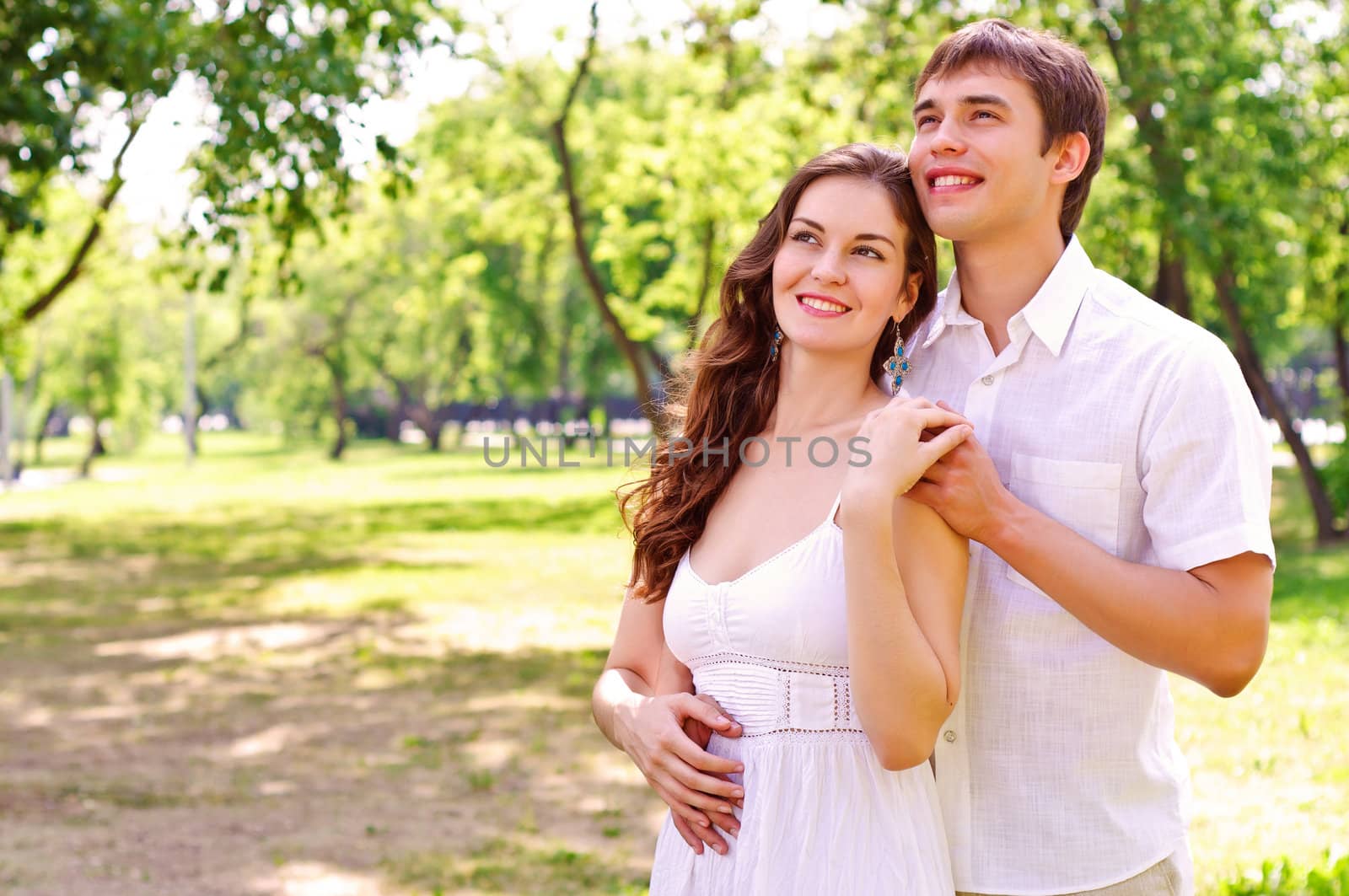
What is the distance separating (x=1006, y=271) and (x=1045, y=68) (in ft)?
1.22

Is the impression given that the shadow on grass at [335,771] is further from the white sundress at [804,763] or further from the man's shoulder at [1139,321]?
the man's shoulder at [1139,321]

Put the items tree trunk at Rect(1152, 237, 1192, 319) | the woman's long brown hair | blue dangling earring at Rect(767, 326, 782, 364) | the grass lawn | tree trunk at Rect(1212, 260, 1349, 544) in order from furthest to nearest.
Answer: tree trunk at Rect(1152, 237, 1192, 319), tree trunk at Rect(1212, 260, 1349, 544), the grass lawn, blue dangling earring at Rect(767, 326, 782, 364), the woman's long brown hair

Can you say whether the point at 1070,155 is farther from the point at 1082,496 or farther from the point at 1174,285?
the point at 1174,285

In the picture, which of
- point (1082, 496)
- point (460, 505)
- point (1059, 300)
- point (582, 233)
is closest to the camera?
point (1082, 496)

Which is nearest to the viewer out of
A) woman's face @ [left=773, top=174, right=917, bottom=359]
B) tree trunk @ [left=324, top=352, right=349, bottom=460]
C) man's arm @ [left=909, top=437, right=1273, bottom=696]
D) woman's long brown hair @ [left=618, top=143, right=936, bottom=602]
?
man's arm @ [left=909, top=437, right=1273, bottom=696]

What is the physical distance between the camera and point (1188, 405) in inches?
83.9

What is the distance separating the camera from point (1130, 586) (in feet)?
6.80

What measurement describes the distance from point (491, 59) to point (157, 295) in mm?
31181

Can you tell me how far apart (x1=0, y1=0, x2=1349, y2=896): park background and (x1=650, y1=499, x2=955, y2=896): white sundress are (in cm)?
119

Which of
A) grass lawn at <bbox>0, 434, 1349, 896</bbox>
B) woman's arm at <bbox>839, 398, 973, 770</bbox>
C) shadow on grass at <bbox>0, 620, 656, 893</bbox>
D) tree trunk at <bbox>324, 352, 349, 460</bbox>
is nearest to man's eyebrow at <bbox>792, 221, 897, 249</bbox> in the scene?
woman's arm at <bbox>839, 398, 973, 770</bbox>

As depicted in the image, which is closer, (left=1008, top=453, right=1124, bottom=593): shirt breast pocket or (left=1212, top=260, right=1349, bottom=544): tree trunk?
(left=1008, top=453, right=1124, bottom=593): shirt breast pocket

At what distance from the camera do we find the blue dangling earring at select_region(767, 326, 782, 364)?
2.82 meters

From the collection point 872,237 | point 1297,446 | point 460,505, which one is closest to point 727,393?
point 872,237

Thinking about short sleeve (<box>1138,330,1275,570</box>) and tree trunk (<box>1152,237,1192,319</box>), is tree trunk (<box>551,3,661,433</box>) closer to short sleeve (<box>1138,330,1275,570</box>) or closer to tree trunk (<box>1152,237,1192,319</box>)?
tree trunk (<box>1152,237,1192,319</box>)
